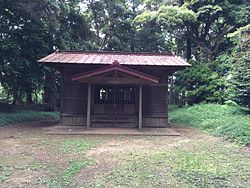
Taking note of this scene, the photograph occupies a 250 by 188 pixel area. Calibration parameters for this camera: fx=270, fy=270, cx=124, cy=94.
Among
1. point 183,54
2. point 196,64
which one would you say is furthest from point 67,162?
point 183,54

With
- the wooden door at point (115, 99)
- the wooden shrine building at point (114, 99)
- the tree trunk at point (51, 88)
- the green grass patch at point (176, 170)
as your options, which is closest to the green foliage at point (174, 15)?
the wooden shrine building at point (114, 99)

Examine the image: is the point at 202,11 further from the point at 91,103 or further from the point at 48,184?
the point at 48,184

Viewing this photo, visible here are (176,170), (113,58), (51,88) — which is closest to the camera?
(176,170)

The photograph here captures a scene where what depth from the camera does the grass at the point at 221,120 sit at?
9195 mm

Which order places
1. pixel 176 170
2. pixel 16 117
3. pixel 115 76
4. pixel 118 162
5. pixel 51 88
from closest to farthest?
pixel 176 170, pixel 118 162, pixel 115 76, pixel 16 117, pixel 51 88

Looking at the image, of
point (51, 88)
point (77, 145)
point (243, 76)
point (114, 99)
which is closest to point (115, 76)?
point (114, 99)

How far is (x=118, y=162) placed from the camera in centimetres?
626

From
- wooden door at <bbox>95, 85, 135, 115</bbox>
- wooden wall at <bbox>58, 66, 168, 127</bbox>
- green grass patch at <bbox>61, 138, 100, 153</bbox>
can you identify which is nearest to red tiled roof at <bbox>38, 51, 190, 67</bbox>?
wooden wall at <bbox>58, 66, 168, 127</bbox>

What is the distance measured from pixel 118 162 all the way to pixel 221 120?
731 cm

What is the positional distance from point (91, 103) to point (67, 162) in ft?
21.9

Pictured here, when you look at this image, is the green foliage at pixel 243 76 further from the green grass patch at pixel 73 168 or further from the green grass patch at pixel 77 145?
the green grass patch at pixel 73 168

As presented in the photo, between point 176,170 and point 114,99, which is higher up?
point 114,99

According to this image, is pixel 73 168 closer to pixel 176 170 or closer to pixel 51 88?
pixel 176 170

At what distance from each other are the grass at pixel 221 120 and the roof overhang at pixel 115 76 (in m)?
3.29
